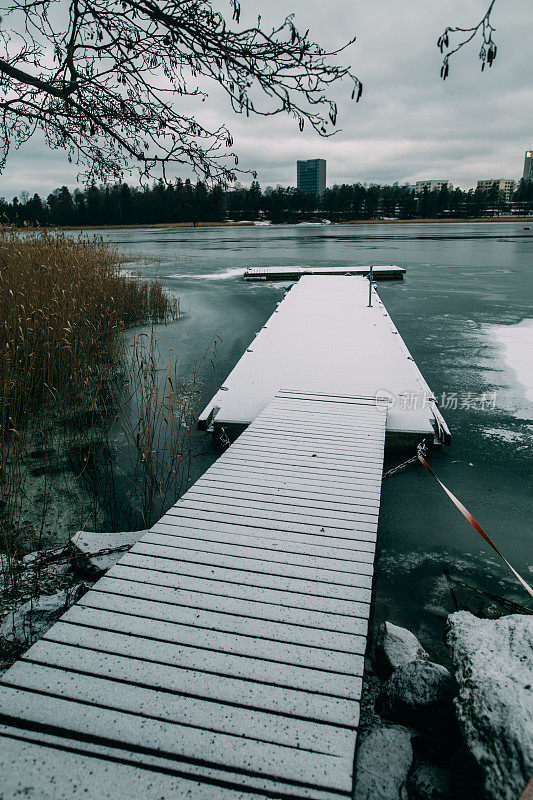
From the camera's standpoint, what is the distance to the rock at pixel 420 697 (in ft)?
5.78

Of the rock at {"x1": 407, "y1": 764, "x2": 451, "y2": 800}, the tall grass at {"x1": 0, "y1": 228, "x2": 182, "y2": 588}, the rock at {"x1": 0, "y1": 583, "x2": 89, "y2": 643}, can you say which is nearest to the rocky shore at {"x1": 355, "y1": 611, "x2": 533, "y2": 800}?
the rock at {"x1": 407, "y1": 764, "x2": 451, "y2": 800}

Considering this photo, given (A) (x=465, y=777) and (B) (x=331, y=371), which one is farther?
(B) (x=331, y=371)

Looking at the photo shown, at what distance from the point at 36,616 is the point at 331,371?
371 centimetres

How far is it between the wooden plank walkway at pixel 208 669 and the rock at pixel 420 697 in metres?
0.29

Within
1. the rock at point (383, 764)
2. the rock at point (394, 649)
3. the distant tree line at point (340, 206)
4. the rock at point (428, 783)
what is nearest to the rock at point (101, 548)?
the rock at point (394, 649)

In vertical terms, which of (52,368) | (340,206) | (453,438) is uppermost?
(340,206)

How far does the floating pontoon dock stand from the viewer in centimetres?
130

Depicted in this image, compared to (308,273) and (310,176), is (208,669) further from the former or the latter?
(310,176)

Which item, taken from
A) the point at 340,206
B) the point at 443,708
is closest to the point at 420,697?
the point at 443,708

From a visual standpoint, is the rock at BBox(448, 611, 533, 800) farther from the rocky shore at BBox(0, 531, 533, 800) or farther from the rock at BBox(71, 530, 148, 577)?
the rock at BBox(71, 530, 148, 577)

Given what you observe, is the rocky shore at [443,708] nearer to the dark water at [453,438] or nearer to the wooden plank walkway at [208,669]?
the wooden plank walkway at [208,669]

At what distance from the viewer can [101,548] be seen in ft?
9.13

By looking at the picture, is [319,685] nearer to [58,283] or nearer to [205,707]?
[205,707]

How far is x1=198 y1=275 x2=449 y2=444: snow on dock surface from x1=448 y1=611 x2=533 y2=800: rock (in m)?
2.31
